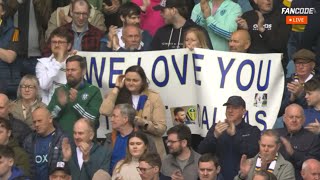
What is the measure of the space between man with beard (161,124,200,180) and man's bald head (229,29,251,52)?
1688 millimetres

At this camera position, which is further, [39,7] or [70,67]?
[39,7]

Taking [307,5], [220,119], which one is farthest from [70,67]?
[307,5]

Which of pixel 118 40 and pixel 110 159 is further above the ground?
pixel 118 40

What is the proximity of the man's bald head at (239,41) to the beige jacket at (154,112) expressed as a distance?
53.9 inches

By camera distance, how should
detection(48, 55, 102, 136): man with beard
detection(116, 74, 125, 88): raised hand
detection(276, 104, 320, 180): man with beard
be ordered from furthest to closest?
A: detection(48, 55, 102, 136): man with beard
detection(116, 74, 125, 88): raised hand
detection(276, 104, 320, 180): man with beard

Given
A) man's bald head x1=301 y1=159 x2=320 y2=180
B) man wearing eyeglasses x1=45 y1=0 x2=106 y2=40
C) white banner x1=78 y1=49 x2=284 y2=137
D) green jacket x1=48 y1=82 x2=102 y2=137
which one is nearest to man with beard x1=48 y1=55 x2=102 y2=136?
green jacket x1=48 y1=82 x2=102 y2=137

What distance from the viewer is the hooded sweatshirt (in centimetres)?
2202

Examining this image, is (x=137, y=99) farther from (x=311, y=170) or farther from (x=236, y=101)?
(x=311, y=170)

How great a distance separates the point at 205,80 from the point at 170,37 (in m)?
1.05

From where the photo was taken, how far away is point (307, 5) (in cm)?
2258

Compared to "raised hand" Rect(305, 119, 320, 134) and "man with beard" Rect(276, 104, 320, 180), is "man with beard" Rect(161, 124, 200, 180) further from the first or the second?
"raised hand" Rect(305, 119, 320, 134)

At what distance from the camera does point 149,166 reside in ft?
64.2

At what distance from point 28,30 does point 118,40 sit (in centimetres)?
184

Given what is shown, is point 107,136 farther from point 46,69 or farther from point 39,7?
point 39,7
